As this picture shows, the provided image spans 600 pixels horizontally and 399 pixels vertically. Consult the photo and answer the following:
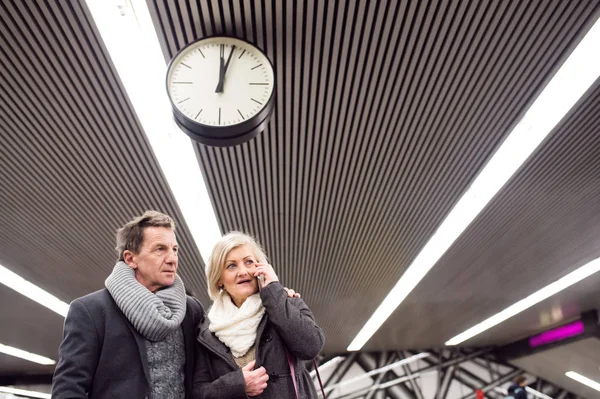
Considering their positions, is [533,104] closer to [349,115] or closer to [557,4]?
[557,4]

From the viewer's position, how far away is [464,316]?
11141mm

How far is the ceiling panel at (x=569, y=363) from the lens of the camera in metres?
11.8

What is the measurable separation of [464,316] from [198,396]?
34.3ft

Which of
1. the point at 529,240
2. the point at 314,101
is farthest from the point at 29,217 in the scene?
the point at 529,240

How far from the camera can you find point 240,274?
1.67m

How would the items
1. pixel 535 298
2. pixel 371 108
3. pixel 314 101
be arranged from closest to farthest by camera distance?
pixel 314 101, pixel 371 108, pixel 535 298

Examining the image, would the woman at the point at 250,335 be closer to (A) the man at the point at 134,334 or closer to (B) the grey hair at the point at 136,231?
(A) the man at the point at 134,334

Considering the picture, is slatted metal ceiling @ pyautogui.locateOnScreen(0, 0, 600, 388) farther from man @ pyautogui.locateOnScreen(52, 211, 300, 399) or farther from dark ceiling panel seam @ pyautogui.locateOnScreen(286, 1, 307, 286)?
man @ pyautogui.locateOnScreen(52, 211, 300, 399)

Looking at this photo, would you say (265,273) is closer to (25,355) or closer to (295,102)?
(295,102)

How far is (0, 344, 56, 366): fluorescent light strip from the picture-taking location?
36.6 feet

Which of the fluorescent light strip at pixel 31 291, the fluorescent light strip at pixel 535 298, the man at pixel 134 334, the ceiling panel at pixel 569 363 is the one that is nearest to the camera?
the man at pixel 134 334

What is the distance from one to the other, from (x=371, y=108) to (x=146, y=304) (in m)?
2.86

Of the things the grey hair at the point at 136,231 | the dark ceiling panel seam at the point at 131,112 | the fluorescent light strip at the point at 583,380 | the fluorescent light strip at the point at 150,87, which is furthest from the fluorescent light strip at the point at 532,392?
the grey hair at the point at 136,231

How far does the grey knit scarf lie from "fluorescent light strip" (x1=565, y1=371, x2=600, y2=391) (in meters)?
14.9
